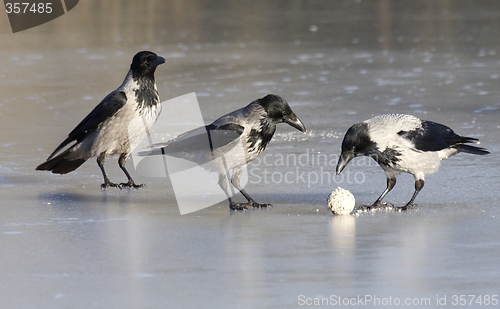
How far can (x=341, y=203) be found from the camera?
21.4 feet

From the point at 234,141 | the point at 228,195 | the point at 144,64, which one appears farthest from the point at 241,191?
the point at 144,64

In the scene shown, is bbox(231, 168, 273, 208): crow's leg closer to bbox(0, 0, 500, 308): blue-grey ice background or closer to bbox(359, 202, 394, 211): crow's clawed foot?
bbox(0, 0, 500, 308): blue-grey ice background

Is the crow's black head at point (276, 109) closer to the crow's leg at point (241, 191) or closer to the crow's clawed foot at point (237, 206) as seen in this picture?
the crow's leg at point (241, 191)

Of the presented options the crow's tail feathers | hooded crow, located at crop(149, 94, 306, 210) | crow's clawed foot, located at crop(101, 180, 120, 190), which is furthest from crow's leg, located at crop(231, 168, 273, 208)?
the crow's tail feathers

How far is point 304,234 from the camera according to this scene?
237 inches

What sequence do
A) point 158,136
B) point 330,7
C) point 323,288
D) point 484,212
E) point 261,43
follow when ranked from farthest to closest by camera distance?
point 330,7, point 261,43, point 158,136, point 484,212, point 323,288

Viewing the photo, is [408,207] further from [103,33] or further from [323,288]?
[103,33]

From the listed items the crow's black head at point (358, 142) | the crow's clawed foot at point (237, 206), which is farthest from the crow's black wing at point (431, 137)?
the crow's clawed foot at point (237, 206)

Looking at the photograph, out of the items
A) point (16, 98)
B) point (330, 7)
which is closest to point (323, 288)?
point (16, 98)

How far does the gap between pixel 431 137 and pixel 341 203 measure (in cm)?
90

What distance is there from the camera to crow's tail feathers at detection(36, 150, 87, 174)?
311 inches

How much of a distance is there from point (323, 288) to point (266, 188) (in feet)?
9.30

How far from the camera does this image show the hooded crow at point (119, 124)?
7.80 meters

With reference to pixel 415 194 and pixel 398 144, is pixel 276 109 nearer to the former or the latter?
pixel 398 144
